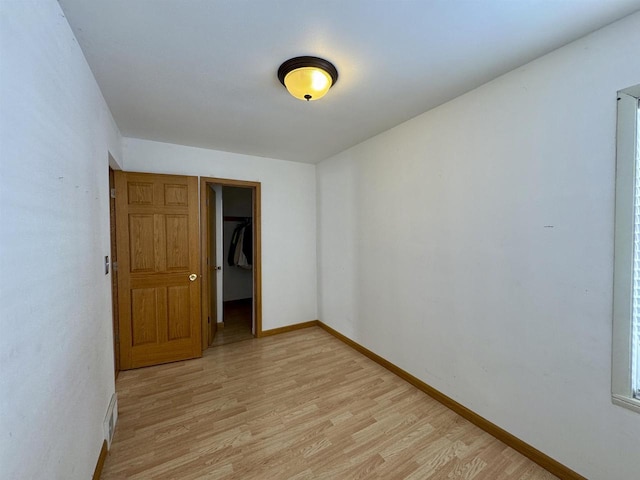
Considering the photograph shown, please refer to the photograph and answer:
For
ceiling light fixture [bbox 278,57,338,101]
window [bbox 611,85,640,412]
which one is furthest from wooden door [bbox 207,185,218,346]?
window [bbox 611,85,640,412]

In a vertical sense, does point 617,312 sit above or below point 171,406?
above

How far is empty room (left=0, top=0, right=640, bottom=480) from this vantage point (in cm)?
108

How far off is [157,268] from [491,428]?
3.30 metres

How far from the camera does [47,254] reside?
3.33 feet

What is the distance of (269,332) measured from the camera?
359cm

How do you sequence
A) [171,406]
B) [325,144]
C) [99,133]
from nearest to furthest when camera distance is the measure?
1. [99,133]
2. [171,406]
3. [325,144]

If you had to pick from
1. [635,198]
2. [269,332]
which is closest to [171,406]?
[269,332]

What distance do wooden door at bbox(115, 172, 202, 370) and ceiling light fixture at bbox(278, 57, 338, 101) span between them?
1818mm

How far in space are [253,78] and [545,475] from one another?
3.08 meters

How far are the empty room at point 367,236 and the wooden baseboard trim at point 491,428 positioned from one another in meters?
0.02

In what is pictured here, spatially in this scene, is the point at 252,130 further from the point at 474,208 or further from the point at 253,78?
the point at 474,208

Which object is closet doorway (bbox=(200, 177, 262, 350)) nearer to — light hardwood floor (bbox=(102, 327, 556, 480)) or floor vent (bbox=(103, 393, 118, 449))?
light hardwood floor (bbox=(102, 327, 556, 480))

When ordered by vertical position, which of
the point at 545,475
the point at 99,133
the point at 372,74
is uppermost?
the point at 372,74

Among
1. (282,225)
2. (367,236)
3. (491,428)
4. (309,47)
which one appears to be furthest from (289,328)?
(309,47)
